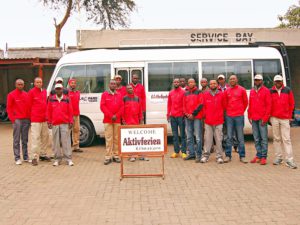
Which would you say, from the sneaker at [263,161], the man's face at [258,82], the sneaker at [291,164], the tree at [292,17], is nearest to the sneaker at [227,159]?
the sneaker at [263,161]

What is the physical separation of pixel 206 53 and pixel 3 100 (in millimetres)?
16351

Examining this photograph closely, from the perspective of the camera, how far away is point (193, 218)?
522 centimetres

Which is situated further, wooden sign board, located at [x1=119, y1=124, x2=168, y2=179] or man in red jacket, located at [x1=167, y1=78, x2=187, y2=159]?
man in red jacket, located at [x1=167, y1=78, x2=187, y2=159]

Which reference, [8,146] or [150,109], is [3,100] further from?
[150,109]

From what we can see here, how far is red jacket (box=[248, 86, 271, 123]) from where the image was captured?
8.45 meters

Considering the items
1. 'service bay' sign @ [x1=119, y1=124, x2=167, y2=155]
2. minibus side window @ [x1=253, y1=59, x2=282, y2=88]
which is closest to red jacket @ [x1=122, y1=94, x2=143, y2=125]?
'service bay' sign @ [x1=119, y1=124, x2=167, y2=155]

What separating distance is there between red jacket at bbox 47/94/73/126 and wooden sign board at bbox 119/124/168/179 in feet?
6.11

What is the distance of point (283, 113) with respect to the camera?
27.3 feet

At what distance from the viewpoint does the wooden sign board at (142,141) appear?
7.61 m

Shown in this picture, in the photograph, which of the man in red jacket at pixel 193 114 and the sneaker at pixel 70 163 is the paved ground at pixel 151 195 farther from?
the man in red jacket at pixel 193 114

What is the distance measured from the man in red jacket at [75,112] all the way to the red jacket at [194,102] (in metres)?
3.28

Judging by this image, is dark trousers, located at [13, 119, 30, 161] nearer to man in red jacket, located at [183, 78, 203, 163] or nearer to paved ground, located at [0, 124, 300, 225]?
paved ground, located at [0, 124, 300, 225]

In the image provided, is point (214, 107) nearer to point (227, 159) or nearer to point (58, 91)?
point (227, 159)

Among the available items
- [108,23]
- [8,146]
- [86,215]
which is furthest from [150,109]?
[108,23]
